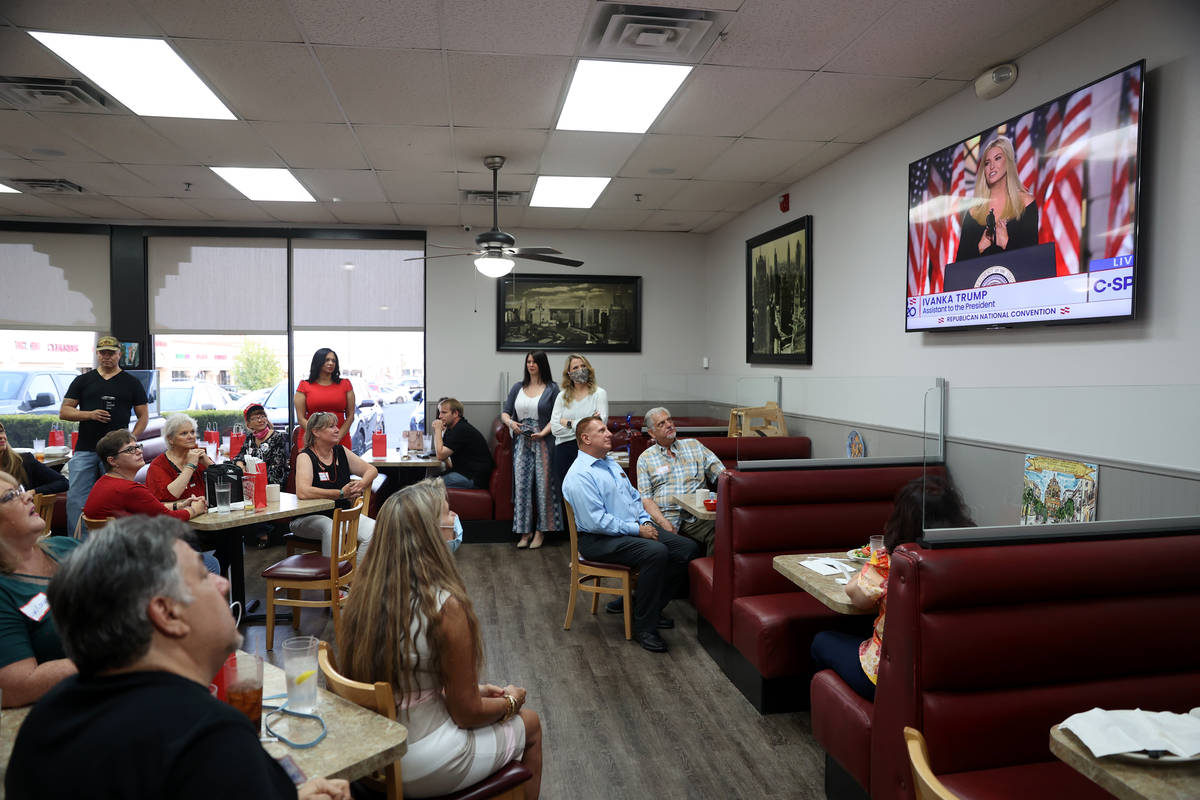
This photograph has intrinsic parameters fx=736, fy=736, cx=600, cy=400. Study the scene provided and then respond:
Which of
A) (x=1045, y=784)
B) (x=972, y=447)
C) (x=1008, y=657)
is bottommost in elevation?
(x=1045, y=784)

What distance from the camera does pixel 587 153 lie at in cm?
538

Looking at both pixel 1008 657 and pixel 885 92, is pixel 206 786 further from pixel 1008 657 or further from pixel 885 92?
pixel 885 92

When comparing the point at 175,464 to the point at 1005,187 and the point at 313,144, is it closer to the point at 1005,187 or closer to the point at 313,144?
the point at 313,144

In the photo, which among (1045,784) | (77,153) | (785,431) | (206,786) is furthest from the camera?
(785,431)

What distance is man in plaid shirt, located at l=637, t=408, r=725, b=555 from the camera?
4.82m

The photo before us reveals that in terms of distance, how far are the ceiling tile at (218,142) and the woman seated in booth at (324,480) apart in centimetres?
197

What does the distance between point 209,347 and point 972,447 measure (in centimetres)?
776

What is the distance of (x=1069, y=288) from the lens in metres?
3.33

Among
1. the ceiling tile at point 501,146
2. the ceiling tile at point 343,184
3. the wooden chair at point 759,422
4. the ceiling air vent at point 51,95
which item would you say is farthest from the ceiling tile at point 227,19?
the wooden chair at point 759,422

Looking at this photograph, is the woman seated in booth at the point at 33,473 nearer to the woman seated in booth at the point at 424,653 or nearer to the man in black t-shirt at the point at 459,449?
the man in black t-shirt at the point at 459,449

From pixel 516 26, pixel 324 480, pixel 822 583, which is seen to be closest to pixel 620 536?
pixel 822 583

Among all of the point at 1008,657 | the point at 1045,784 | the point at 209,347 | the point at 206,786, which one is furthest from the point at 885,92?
the point at 209,347

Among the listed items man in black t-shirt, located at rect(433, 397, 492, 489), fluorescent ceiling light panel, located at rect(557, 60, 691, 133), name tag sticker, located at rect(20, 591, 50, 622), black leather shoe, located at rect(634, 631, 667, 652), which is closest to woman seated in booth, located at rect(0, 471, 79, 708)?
name tag sticker, located at rect(20, 591, 50, 622)

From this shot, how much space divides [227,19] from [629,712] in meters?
3.64
